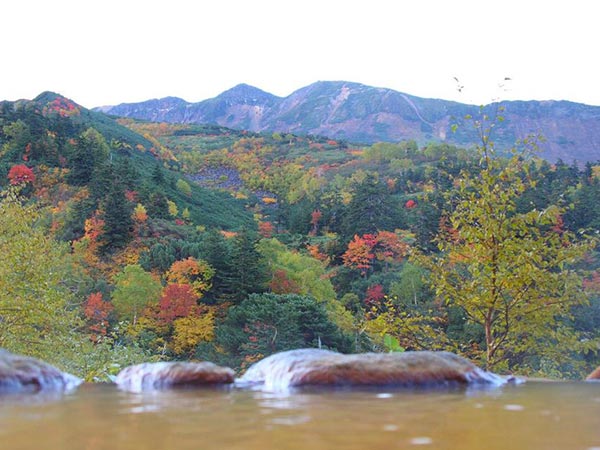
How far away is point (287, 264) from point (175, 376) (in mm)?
43182

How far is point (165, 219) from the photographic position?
56.4 meters

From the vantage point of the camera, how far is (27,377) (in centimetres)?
313

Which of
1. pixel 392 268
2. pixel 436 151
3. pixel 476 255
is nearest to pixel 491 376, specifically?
pixel 476 255

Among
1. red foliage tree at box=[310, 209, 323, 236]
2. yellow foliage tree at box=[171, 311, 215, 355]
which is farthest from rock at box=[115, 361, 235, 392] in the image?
red foliage tree at box=[310, 209, 323, 236]

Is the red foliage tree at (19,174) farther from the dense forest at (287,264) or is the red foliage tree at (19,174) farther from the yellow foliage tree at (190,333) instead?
the yellow foliage tree at (190,333)

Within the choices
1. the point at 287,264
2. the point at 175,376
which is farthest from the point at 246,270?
the point at 175,376

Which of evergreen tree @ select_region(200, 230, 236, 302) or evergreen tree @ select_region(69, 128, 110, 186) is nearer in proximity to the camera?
evergreen tree @ select_region(200, 230, 236, 302)

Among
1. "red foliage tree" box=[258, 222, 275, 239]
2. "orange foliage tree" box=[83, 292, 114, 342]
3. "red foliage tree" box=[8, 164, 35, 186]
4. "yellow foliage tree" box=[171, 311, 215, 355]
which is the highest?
"red foliage tree" box=[8, 164, 35, 186]

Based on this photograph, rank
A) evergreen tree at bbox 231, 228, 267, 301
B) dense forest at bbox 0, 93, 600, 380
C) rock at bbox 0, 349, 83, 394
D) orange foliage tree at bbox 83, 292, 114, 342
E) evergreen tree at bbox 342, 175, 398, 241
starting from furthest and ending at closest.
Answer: evergreen tree at bbox 342, 175, 398, 241, evergreen tree at bbox 231, 228, 267, 301, orange foliage tree at bbox 83, 292, 114, 342, dense forest at bbox 0, 93, 600, 380, rock at bbox 0, 349, 83, 394

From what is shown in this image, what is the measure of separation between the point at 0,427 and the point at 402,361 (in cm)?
229

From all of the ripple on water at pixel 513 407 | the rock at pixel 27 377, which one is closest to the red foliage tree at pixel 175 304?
the rock at pixel 27 377

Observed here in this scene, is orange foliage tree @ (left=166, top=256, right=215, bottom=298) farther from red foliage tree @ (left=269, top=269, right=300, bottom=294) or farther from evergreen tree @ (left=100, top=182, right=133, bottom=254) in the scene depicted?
evergreen tree @ (left=100, top=182, right=133, bottom=254)

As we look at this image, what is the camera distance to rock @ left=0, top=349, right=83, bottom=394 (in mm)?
3033

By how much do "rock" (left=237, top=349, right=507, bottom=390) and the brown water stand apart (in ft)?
0.94
